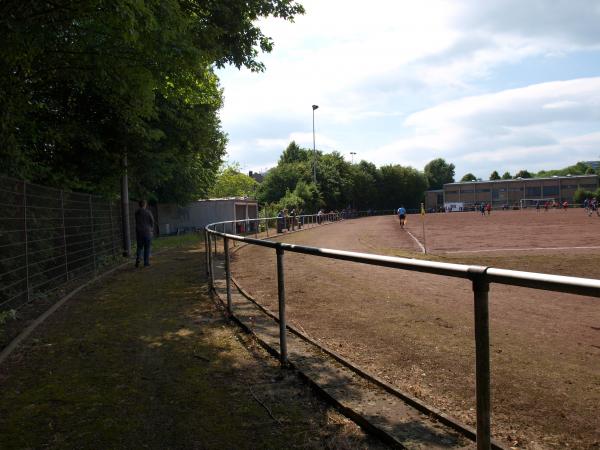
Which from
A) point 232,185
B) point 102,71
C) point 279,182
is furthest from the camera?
point 232,185

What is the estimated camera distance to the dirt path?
3.27 metres

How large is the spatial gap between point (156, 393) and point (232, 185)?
265 ft

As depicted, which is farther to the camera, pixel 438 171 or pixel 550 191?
pixel 438 171

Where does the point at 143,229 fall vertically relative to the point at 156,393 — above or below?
above

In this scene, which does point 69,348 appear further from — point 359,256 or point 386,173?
point 386,173

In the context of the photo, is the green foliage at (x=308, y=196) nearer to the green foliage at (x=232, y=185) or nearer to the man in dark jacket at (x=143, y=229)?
the green foliage at (x=232, y=185)

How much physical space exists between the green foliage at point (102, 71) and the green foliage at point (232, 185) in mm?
61810

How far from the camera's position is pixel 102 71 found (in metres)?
9.16

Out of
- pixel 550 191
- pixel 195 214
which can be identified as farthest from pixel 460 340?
pixel 550 191

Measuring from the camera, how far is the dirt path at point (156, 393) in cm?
327

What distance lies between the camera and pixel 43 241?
932 centimetres

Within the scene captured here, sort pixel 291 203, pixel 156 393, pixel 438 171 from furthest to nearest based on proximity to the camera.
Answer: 1. pixel 438 171
2. pixel 291 203
3. pixel 156 393

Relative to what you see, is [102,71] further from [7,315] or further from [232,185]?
[232,185]

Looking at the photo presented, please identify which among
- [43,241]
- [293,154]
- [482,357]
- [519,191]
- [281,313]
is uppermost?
[293,154]
